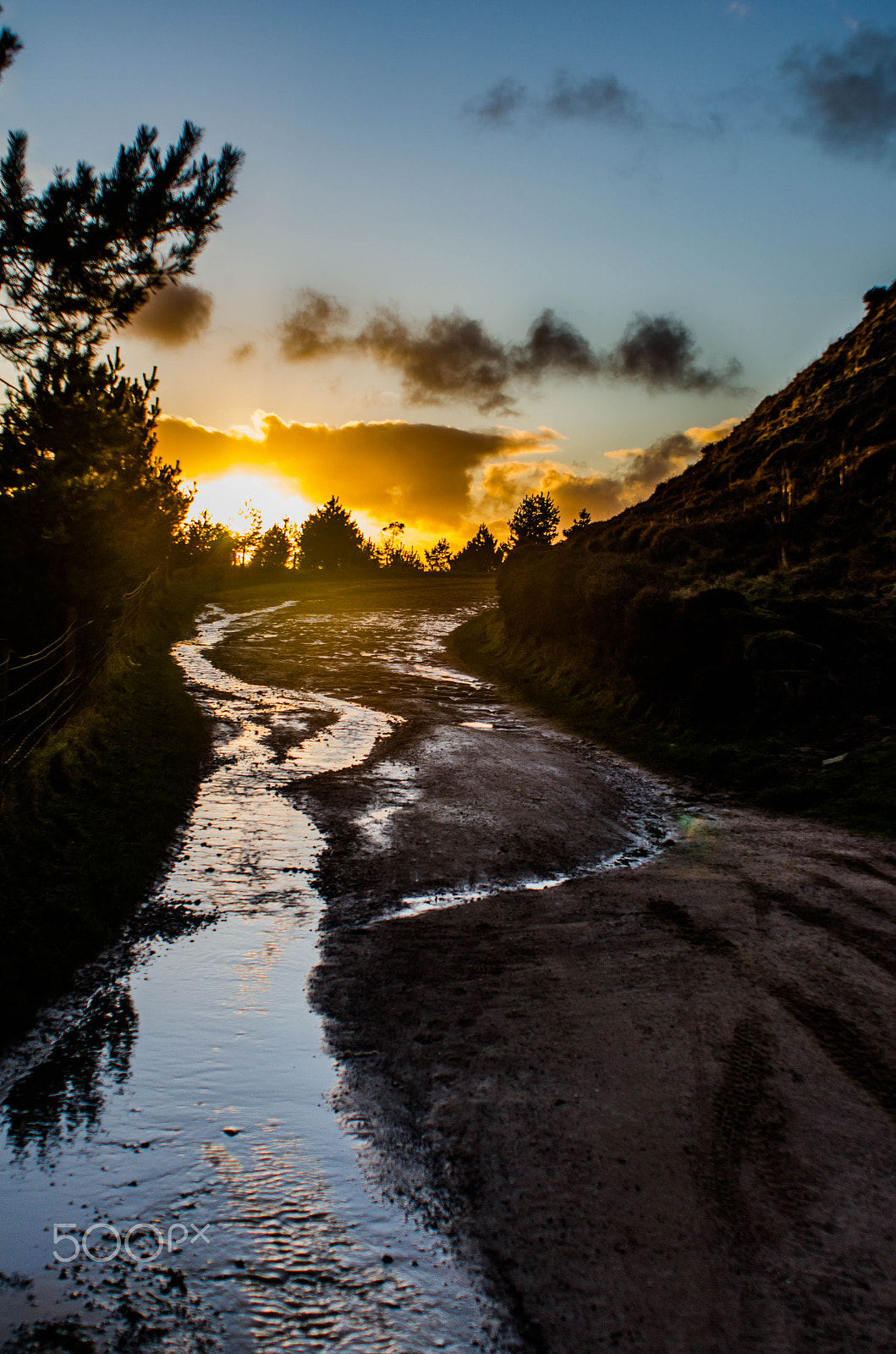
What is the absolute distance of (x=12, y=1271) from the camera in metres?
2.94

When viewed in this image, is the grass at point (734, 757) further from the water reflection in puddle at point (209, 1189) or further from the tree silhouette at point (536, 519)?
the tree silhouette at point (536, 519)

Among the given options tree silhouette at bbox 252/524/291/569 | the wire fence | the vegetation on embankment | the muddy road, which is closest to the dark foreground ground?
the muddy road

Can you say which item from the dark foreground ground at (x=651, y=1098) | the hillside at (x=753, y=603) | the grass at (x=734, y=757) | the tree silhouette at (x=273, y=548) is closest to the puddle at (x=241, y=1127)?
the dark foreground ground at (x=651, y=1098)

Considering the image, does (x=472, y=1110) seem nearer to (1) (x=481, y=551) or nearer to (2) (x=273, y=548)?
(2) (x=273, y=548)

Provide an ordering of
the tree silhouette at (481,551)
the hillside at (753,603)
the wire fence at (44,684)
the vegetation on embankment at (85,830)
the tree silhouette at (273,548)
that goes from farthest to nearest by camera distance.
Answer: the tree silhouette at (481,551) → the tree silhouette at (273,548) → the hillside at (753,603) → the wire fence at (44,684) → the vegetation on embankment at (85,830)

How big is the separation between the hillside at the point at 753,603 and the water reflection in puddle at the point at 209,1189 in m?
8.12

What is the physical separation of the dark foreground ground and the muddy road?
0.02 m

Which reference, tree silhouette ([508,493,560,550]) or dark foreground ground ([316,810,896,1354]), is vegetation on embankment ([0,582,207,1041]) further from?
tree silhouette ([508,493,560,550])

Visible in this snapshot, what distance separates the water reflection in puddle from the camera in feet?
9.17

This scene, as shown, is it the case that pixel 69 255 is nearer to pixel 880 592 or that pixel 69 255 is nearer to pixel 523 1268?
pixel 523 1268

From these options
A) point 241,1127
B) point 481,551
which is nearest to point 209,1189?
point 241,1127

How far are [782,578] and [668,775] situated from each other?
8.81 meters

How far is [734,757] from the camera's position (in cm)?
1188

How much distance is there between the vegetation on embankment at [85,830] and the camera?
553 centimetres
